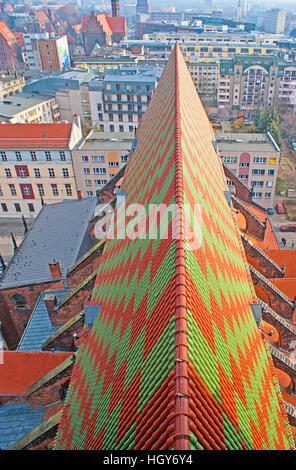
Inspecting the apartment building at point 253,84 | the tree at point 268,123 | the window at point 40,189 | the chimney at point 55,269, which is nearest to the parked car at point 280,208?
the tree at point 268,123

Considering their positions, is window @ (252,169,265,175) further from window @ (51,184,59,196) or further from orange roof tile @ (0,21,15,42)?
orange roof tile @ (0,21,15,42)

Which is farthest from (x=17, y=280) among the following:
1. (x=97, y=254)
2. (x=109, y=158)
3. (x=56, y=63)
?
(x=56, y=63)

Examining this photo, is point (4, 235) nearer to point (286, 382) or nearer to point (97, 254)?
point (97, 254)

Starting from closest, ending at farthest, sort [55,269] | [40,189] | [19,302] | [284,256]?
[55,269] → [19,302] → [284,256] → [40,189]

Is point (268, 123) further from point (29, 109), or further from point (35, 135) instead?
point (35, 135)

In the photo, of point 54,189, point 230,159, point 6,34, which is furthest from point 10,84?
point 6,34

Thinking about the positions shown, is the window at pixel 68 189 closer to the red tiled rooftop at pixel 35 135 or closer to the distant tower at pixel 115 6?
the red tiled rooftop at pixel 35 135

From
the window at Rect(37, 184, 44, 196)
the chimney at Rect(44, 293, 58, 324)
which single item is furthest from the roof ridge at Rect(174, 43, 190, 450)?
the window at Rect(37, 184, 44, 196)
